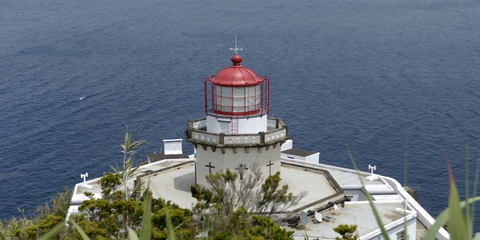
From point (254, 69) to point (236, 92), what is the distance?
5090 centimetres

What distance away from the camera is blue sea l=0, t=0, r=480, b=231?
50713 mm

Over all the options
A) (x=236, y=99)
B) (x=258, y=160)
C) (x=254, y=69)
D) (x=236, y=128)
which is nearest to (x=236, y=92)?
(x=236, y=99)

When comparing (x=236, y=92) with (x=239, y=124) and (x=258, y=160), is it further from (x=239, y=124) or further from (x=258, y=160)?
(x=258, y=160)

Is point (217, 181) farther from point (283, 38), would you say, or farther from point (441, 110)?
point (283, 38)

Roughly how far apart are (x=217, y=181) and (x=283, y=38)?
7287 cm

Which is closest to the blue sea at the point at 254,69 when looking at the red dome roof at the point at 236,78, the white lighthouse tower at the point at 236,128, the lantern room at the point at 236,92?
the white lighthouse tower at the point at 236,128

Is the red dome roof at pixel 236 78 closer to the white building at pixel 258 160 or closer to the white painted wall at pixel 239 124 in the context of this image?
the white building at pixel 258 160

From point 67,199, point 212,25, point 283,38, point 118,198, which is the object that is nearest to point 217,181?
point 118,198

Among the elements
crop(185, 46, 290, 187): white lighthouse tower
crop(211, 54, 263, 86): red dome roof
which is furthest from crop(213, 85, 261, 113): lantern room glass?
crop(211, 54, 263, 86): red dome roof

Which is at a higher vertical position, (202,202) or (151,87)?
(202,202)

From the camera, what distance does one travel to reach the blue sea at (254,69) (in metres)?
50.7

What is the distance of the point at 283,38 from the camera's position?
95.0m

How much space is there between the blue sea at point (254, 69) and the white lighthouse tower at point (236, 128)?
13.1 feet

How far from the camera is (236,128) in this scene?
25.6m
